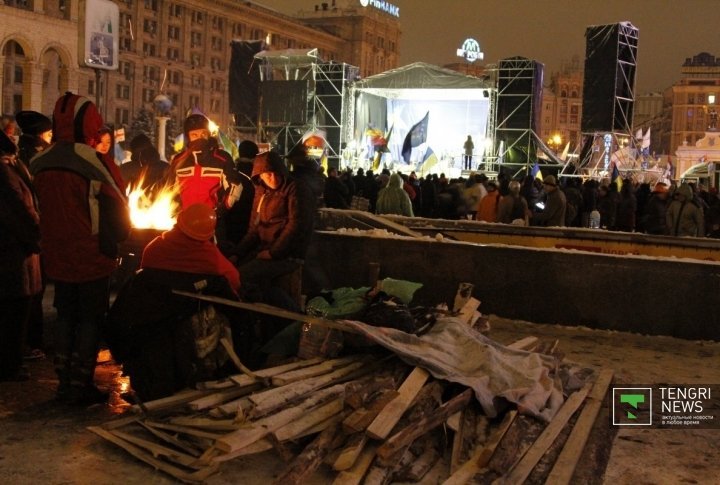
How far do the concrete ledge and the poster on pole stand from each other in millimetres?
9400

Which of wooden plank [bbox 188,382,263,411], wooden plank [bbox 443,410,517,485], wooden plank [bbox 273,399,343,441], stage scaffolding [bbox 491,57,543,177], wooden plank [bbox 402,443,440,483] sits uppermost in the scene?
stage scaffolding [bbox 491,57,543,177]

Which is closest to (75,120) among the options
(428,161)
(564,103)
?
(428,161)

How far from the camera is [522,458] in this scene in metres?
4.69

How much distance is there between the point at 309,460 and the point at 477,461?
919mm

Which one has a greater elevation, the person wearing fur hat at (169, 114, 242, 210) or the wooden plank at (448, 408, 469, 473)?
the person wearing fur hat at (169, 114, 242, 210)

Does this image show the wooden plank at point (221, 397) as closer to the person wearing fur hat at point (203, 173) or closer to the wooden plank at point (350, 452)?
the wooden plank at point (350, 452)

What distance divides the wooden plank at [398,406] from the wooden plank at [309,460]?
258 millimetres

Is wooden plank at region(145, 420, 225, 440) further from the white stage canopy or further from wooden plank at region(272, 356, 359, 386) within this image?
the white stage canopy

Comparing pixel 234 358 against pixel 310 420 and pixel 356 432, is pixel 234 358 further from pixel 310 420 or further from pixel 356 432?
pixel 356 432

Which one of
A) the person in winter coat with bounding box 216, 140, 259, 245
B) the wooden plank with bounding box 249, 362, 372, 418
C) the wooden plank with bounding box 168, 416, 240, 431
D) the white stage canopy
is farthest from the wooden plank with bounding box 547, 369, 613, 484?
the white stage canopy

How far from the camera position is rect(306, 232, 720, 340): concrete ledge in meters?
8.43

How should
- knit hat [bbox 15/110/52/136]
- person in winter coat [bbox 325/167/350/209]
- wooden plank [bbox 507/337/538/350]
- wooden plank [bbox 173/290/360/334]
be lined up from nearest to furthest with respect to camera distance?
wooden plank [bbox 173/290/360/334] → wooden plank [bbox 507/337/538/350] → knit hat [bbox 15/110/52/136] → person in winter coat [bbox 325/167/350/209]

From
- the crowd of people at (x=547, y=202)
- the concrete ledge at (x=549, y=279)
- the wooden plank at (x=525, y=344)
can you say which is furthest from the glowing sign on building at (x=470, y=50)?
the wooden plank at (x=525, y=344)

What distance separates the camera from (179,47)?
87.0m
